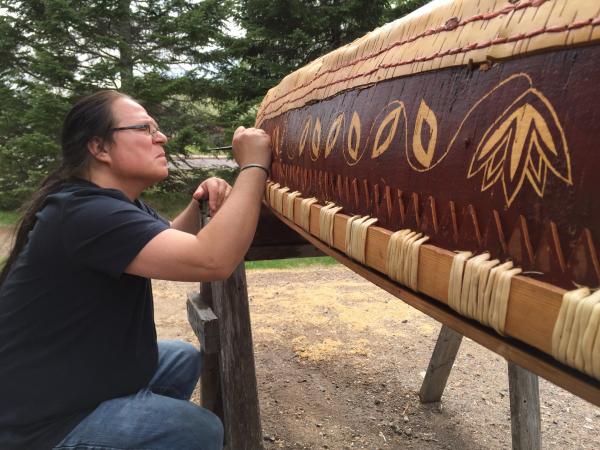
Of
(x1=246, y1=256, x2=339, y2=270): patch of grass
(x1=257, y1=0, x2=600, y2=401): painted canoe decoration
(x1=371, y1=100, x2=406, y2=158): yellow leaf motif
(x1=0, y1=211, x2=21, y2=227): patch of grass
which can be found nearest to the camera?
(x1=257, y1=0, x2=600, y2=401): painted canoe decoration

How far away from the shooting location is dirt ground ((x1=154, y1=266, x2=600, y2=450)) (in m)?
2.87

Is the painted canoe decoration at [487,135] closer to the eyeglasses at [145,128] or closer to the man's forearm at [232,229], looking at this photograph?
the man's forearm at [232,229]

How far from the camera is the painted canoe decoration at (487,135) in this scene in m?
0.51

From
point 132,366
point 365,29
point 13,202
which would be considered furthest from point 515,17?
point 13,202

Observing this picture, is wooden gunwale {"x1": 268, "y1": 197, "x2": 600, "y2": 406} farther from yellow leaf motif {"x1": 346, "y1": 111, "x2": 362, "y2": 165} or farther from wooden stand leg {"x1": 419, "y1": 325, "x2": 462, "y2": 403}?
wooden stand leg {"x1": 419, "y1": 325, "x2": 462, "y2": 403}

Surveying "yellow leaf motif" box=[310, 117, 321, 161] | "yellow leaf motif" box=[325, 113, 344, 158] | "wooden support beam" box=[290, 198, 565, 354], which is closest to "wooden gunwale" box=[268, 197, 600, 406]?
"wooden support beam" box=[290, 198, 565, 354]

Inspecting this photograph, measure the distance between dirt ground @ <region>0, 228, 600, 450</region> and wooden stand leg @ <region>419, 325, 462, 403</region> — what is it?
80 millimetres

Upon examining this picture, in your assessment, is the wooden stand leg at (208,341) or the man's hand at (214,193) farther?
the wooden stand leg at (208,341)

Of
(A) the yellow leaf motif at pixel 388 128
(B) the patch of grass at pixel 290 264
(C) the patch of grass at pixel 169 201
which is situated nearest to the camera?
(A) the yellow leaf motif at pixel 388 128

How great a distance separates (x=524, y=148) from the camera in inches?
22.3

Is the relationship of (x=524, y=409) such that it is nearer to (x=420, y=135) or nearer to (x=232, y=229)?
(x=232, y=229)

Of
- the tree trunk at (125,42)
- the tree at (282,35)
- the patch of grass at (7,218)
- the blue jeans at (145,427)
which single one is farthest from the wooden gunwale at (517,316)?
the patch of grass at (7,218)

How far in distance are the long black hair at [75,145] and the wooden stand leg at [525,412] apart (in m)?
2.06

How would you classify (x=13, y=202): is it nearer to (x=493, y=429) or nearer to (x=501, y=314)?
(x=493, y=429)
